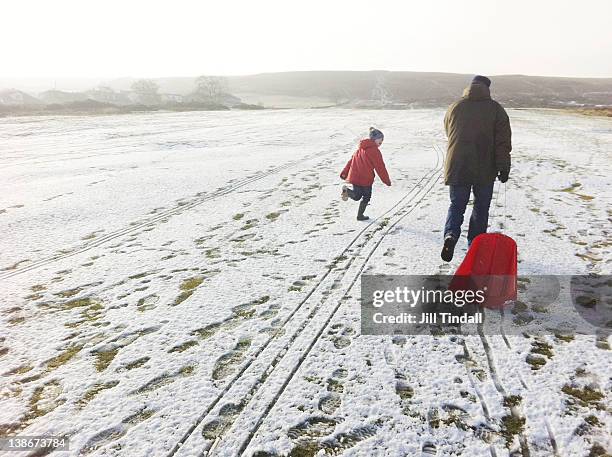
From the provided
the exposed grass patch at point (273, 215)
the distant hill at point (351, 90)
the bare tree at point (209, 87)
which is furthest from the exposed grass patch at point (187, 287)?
the bare tree at point (209, 87)

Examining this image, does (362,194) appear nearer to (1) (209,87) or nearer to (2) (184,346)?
(2) (184,346)

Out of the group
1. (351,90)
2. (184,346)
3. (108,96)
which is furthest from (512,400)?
(351,90)

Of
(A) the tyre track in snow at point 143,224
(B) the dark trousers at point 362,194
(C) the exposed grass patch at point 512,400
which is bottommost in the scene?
(C) the exposed grass patch at point 512,400

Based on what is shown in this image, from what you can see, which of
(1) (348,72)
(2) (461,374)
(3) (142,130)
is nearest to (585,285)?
(2) (461,374)

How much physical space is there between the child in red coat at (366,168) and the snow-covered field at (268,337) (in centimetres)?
51

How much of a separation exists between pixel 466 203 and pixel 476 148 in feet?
2.17

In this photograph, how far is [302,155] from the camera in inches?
487

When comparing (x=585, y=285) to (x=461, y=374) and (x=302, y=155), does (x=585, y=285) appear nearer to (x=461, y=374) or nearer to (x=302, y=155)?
(x=461, y=374)

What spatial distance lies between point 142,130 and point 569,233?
60.0 feet

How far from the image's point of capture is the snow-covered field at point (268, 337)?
2.46 meters

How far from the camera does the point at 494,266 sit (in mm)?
3654

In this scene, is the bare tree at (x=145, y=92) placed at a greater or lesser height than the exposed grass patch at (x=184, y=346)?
greater

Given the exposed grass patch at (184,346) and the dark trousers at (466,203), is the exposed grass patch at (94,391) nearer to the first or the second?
the exposed grass patch at (184,346)

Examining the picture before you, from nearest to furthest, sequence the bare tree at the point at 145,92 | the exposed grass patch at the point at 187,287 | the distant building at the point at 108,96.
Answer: the exposed grass patch at the point at 187,287
the bare tree at the point at 145,92
the distant building at the point at 108,96
